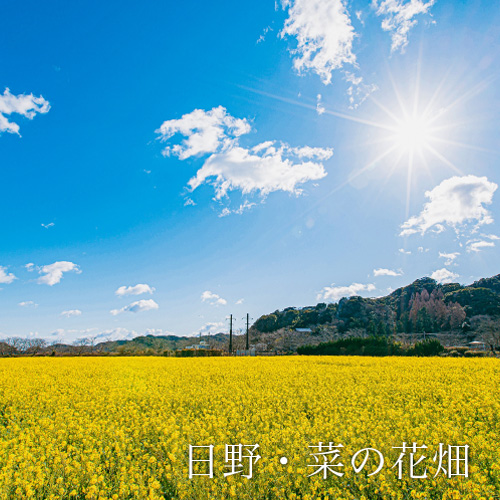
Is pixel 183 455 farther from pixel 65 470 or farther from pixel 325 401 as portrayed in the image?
pixel 325 401

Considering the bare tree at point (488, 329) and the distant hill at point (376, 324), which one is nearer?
the bare tree at point (488, 329)

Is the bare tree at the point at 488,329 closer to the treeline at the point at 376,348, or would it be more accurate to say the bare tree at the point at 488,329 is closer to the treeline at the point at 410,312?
the treeline at the point at 410,312

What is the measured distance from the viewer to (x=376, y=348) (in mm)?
38062

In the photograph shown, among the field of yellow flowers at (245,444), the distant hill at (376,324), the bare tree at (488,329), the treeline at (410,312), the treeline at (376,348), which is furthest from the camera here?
the treeline at (410,312)

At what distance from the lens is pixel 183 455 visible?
235 inches

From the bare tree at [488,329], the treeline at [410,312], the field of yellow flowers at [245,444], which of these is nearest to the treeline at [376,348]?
the bare tree at [488,329]

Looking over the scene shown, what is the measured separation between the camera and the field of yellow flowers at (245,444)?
4.97 metres

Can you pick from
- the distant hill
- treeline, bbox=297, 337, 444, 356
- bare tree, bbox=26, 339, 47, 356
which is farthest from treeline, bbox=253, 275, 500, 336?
bare tree, bbox=26, 339, 47, 356

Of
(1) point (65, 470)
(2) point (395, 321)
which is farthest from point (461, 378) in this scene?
(2) point (395, 321)

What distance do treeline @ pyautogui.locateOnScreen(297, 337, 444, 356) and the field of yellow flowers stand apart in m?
24.5

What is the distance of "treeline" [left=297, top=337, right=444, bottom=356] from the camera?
34969 mm

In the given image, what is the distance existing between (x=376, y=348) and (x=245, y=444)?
35119 mm

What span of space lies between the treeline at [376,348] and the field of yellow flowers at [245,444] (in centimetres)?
2454

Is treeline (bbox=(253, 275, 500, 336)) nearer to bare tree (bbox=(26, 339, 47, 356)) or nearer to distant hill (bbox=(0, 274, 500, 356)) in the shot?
distant hill (bbox=(0, 274, 500, 356))
